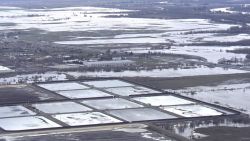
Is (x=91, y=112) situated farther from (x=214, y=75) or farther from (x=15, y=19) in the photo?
(x=15, y=19)

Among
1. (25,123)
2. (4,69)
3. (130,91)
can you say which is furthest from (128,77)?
(25,123)

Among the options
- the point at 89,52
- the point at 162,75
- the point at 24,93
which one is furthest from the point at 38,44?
the point at 24,93

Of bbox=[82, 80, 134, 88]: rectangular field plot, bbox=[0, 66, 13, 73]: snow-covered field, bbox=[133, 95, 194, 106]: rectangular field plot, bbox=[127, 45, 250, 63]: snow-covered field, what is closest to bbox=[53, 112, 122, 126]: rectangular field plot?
bbox=[133, 95, 194, 106]: rectangular field plot

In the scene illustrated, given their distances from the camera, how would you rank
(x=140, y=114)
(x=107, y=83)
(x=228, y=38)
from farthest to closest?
(x=228, y=38)
(x=107, y=83)
(x=140, y=114)

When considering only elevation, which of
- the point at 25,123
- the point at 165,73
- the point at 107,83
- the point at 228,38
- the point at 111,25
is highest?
the point at 111,25

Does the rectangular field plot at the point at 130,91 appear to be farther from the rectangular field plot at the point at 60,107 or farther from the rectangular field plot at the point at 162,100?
the rectangular field plot at the point at 60,107

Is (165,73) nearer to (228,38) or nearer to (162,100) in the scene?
(162,100)

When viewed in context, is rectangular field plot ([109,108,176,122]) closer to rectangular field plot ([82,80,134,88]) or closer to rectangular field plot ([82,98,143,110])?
rectangular field plot ([82,98,143,110])
